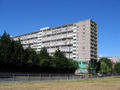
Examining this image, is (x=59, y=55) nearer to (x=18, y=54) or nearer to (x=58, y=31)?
(x=18, y=54)

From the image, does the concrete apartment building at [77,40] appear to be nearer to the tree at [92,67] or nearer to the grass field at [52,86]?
the tree at [92,67]

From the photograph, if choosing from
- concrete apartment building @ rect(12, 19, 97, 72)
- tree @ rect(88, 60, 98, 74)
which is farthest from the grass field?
concrete apartment building @ rect(12, 19, 97, 72)

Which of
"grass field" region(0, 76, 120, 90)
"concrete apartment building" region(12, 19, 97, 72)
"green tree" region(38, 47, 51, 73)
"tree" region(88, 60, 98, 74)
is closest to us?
"grass field" region(0, 76, 120, 90)

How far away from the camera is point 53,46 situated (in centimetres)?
11338

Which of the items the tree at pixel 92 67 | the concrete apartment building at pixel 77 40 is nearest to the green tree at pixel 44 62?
the tree at pixel 92 67

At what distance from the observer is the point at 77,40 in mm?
104000

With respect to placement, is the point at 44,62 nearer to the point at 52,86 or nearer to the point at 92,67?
the point at 52,86

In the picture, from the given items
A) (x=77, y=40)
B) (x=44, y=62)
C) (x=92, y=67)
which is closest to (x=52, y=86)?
(x=44, y=62)

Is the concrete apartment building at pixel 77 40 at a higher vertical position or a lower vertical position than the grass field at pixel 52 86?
higher

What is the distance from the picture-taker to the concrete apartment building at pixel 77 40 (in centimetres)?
9981

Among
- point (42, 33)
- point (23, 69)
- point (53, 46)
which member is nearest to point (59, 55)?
point (23, 69)

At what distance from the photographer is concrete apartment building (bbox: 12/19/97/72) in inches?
3930

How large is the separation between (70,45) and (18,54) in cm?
6363

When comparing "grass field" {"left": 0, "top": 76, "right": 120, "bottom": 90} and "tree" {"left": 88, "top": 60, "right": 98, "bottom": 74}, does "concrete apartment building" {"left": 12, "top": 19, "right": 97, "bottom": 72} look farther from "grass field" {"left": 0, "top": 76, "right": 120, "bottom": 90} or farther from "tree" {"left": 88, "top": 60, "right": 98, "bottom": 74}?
"grass field" {"left": 0, "top": 76, "right": 120, "bottom": 90}
